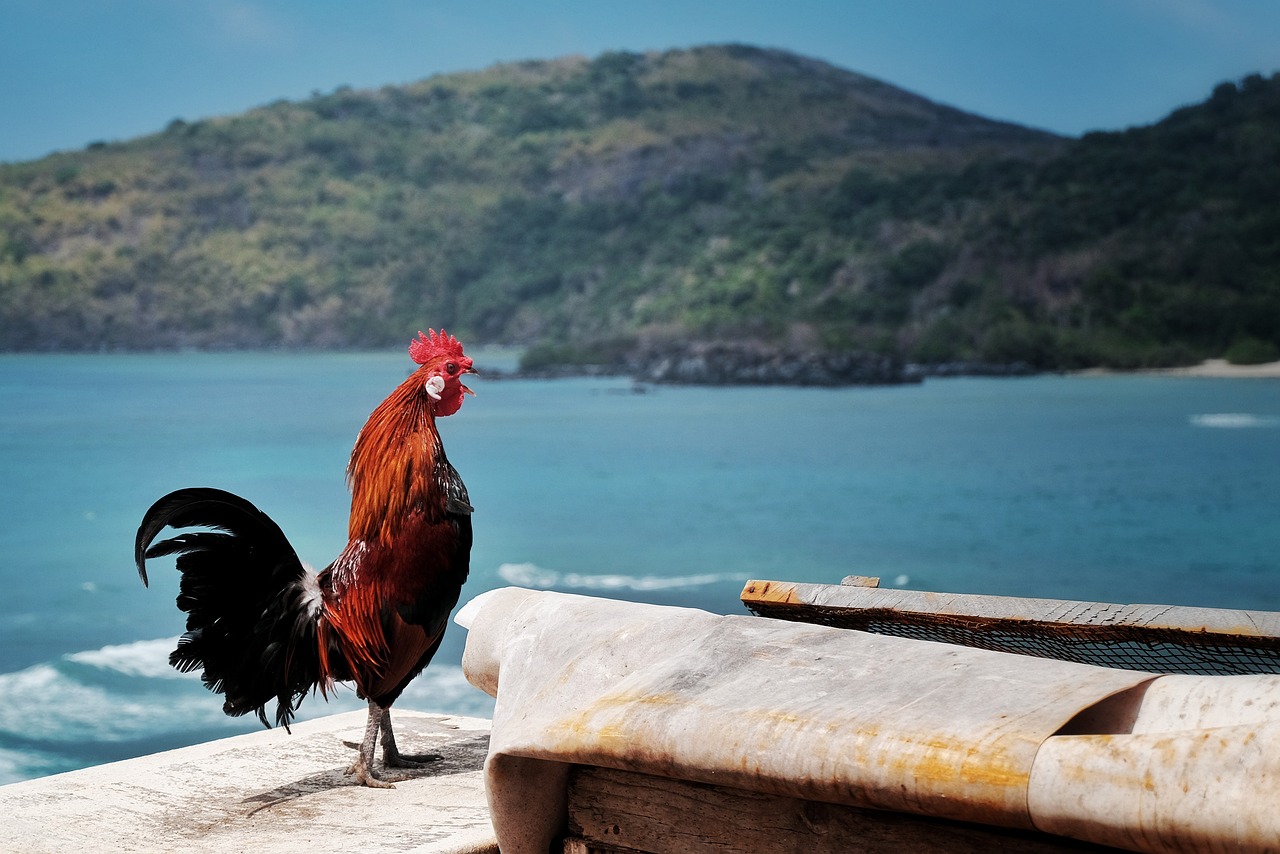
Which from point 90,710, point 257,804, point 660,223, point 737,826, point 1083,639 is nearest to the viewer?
point 737,826

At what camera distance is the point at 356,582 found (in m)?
2.88

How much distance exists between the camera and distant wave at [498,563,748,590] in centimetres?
1037

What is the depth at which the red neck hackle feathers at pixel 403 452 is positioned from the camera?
9.37 feet

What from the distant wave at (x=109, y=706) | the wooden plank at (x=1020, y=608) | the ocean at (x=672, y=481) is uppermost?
the wooden plank at (x=1020, y=608)

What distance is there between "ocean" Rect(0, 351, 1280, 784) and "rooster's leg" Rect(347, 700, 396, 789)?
5559mm

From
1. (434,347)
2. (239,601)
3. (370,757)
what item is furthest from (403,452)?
(370,757)

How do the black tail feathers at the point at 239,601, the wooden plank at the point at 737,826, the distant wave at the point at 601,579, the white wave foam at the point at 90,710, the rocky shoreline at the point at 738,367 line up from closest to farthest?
the wooden plank at the point at 737,826 < the black tail feathers at the point at 239,601 < the white wave foam at the point at 90,710 < the distant wave at the point at 601,579 < the rocky shoreline at the point at 738,367

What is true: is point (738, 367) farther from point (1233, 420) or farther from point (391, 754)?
point (391, 754)

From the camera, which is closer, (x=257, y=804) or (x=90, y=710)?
(x=257, y=804)

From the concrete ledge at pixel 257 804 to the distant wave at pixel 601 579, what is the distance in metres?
7.05

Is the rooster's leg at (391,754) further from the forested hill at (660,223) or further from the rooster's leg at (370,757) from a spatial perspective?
the forested hill at (660,223)

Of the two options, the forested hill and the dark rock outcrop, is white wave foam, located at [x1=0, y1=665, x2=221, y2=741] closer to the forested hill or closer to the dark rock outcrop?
the forested hill

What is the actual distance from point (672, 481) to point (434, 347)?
10.0 meters

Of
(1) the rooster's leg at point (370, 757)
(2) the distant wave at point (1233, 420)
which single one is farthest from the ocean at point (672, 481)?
(1) the rooster's leg at point (370, 757)
